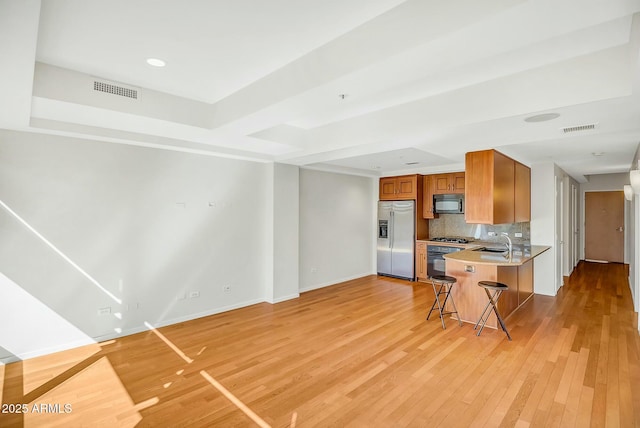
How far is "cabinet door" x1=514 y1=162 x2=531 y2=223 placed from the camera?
526 centimetres

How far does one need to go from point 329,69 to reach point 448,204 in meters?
5.58

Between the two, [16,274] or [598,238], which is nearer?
[16,274]

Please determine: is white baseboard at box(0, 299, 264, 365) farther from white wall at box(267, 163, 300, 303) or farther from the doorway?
the doorway

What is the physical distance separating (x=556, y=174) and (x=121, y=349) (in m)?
7.54

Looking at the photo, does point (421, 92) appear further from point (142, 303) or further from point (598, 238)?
point (598, 238)

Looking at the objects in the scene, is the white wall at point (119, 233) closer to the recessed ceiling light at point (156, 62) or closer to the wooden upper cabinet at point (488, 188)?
the recessed ceiling light at point (156, 62)

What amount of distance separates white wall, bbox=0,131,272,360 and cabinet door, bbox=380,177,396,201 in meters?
3.50

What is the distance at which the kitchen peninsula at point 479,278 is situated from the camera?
433 centimetres

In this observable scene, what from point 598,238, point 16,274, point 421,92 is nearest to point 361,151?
point 421,92

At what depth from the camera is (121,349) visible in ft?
11.8

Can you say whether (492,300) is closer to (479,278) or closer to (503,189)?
(479,278)

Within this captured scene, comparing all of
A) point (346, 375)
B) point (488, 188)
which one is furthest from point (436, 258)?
point (346, 375)

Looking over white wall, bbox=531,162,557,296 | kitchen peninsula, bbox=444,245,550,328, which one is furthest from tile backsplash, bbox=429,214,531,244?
kitchen peninsula, bbox=444,245,550,328

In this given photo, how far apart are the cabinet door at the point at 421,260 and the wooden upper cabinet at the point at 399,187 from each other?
3.59ft
